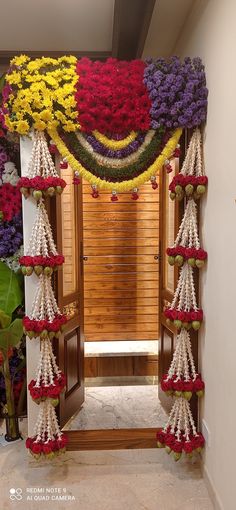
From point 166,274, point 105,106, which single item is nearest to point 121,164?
point 105,106

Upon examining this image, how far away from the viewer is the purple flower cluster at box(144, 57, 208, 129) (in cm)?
211

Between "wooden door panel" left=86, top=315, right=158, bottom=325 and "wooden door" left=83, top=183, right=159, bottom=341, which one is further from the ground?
"wooden door" left=83, top=183, right=159, bottom=341

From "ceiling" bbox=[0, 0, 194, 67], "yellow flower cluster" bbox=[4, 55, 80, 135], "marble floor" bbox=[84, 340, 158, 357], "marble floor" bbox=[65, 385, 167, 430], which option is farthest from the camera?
"marble floor" bbox=[84, 340, 158, 357]

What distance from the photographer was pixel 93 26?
8.84 feet

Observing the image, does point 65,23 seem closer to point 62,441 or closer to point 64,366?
point 64,366

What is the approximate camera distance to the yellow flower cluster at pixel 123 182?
2209 mm

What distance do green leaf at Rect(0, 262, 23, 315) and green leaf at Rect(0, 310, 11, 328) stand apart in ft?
0.14

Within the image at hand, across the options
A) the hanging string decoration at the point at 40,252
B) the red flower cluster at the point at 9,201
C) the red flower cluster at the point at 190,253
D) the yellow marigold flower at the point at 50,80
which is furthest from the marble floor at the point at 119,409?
the yellow marigold flower at the point at 50,80

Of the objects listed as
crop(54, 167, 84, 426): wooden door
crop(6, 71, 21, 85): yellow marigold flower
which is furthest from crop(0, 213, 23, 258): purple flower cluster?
crop(6, 71, 21, 85): yellow marigold flower

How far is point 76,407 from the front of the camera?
298 centimetres

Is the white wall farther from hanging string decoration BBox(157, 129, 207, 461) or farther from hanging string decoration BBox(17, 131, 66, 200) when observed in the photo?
hanging string decoration BBox(17, 131, 66, 200)

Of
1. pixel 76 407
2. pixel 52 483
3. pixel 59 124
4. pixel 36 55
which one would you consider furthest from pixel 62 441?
pixel 36 55

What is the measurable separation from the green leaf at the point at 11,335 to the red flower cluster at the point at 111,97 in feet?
4.15

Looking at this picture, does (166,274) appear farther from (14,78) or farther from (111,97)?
(14,78)
